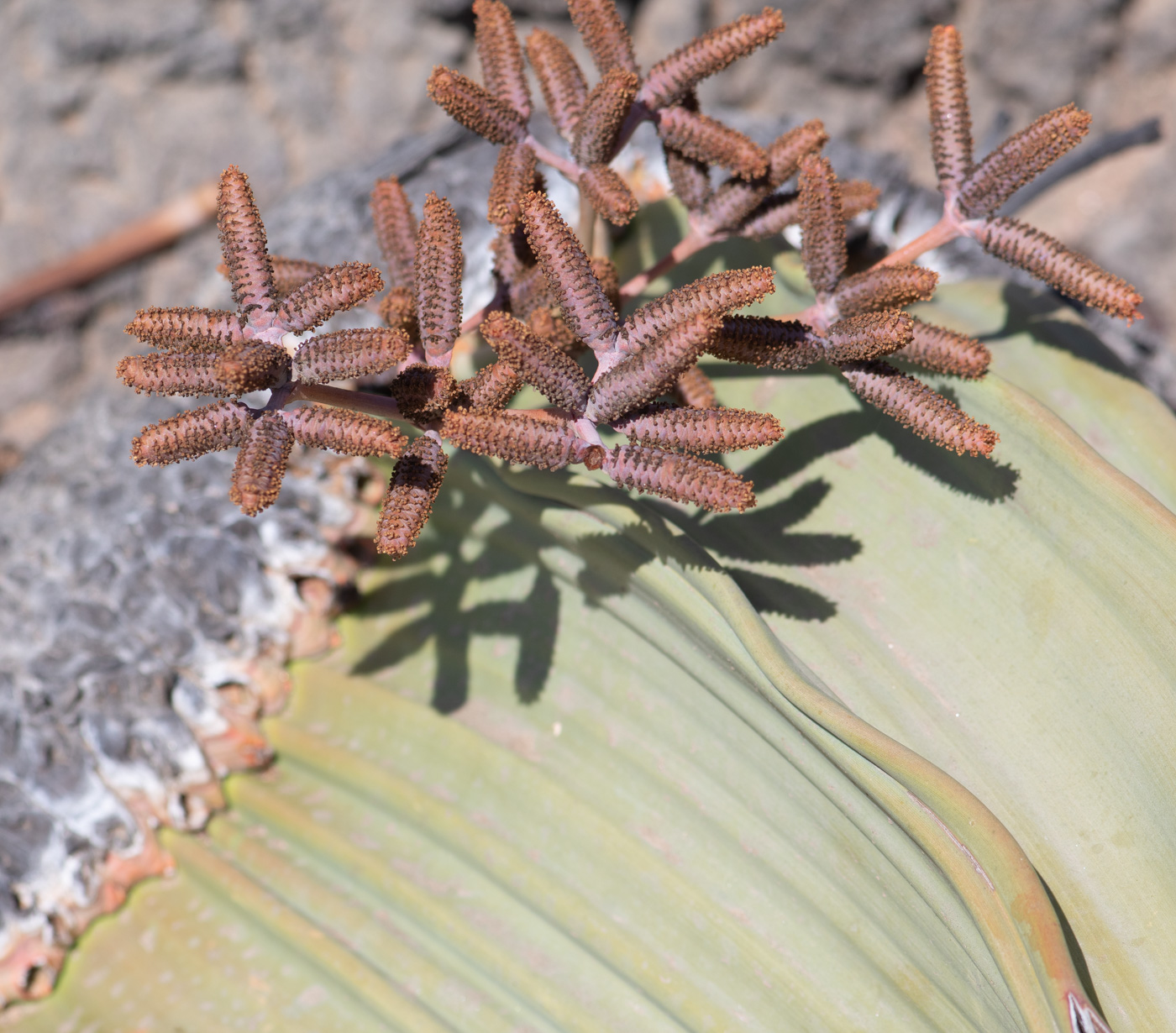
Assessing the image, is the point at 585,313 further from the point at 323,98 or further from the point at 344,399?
the point at 323,98

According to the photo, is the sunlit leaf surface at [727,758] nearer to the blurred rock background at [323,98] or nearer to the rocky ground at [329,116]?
the rocky ground at [329,116]

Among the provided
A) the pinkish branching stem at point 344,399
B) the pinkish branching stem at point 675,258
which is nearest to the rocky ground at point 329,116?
the pinkish branching stem at point 675,258

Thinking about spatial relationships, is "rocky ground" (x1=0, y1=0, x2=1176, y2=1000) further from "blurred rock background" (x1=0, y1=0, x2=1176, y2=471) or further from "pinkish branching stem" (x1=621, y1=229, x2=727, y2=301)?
"pinkish branching stem" (x1=621, y1=229, x2=727, y2=301)

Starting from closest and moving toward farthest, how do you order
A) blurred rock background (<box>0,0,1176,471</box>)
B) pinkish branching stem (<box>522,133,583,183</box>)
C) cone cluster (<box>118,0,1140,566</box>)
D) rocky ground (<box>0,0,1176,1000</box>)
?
cone cluster (<box>118,0,1140,566</box>), pinkish branching stem (<box>522,133,583,183</box>), rocky ground (<box>0,0,1176,1000</box>), blurred rock background (<box>0,0,1176,471</box>)

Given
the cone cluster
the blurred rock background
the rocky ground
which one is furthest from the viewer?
the blurred rock background

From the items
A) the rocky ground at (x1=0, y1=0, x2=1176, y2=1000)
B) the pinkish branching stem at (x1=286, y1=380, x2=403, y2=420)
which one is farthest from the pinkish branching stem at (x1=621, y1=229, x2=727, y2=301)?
the rocky ground at (x1=0, y1=0, x2=1176, y2=1000)

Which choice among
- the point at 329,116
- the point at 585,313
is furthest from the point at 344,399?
the point at 329,116

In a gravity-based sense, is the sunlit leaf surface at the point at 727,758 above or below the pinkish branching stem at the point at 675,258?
below

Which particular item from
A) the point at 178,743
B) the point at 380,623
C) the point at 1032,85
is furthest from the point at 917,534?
the point at 1032,85
